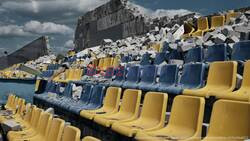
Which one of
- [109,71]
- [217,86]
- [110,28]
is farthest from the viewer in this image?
[110,28]

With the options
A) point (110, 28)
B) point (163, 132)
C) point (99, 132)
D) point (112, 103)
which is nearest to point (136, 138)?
point (163, 132)

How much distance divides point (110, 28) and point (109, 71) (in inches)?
837

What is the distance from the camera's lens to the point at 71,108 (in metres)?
4.95

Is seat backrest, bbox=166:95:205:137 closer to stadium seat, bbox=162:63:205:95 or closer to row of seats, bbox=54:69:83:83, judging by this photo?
stadium seat, bbox=162:63:205:95

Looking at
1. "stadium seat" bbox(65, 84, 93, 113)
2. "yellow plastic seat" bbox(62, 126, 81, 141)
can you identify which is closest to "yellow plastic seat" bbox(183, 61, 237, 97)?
"yellow plastic seat" bbox(62, 126, 81, 141)

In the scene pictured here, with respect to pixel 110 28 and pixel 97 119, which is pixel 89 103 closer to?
pixel 97 119

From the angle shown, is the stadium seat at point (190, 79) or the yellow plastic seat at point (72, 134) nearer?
the yellow plastic seat at point (72, 134)

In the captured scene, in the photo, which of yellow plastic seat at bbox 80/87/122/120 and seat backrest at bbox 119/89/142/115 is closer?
seat backrest at bbox 119/89/142/115

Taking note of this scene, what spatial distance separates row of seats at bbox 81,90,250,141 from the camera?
2.12 meters

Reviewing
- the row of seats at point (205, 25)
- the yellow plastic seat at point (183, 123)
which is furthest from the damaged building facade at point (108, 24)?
the yellow plastic seat at point (183, 123)

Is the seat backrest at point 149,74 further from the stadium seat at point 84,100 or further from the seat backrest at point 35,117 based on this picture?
the seat backrest at point 35,117

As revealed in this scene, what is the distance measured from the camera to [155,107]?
311 cm

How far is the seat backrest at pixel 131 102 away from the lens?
3507 mm

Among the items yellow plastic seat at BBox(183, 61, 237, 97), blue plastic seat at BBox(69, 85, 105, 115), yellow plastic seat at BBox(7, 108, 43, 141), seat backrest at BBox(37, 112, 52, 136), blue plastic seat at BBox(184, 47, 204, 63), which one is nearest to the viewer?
yellow plastic seat at BBox(183, 61, 237, 97)
